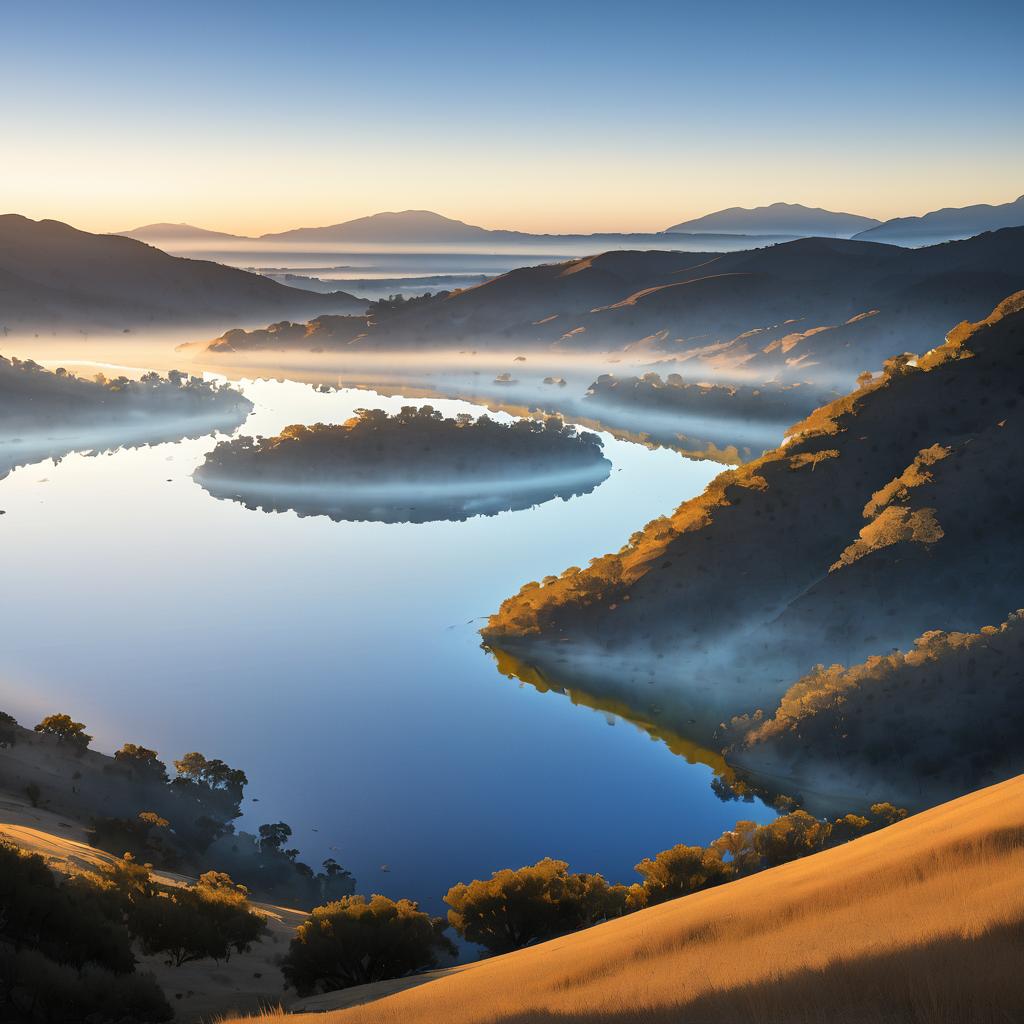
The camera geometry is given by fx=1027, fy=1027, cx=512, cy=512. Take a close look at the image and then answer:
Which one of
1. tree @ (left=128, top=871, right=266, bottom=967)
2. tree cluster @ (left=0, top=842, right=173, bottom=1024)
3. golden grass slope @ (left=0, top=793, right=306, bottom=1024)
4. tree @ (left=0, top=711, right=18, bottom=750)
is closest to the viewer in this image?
tree cluster @ (left=0, top=842, right=173, bottom=1024)

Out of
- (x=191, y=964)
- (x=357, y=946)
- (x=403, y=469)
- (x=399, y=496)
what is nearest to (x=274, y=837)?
(x=357, y=946)

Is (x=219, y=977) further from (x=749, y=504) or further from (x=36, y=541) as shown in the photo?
(x=36, y=541)

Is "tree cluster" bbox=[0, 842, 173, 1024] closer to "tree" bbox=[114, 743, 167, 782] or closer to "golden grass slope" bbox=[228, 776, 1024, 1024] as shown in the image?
"golden grass slope" bbox=[228, 776, 1024, 1024]

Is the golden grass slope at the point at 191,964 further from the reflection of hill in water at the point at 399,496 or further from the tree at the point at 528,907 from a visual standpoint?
the reflection of hill in water at the point at 399,496

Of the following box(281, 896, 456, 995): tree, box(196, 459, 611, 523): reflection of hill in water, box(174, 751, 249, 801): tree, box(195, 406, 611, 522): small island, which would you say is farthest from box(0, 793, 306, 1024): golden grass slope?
box(195, 406, 611, 522): small island

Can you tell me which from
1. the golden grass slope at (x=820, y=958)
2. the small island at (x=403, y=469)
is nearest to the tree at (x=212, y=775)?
the golden grass slope at (x=820, y=958)

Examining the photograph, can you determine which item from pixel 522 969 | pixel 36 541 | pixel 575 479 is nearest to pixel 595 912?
pixel 522 969

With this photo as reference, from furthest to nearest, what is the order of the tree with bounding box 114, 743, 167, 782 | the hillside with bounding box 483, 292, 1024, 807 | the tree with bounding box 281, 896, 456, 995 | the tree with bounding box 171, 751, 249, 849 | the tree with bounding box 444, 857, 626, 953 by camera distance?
the hillside with bounding box 483, 292, 1024, 807 → the tree with bounding box 114, 743, 167, 782 → the tree with bounding box 171, 751, 249, 849 → the tree with bounding box 444, 857, 626, 953 → the tree with bounding box 281, 896, 456, 995

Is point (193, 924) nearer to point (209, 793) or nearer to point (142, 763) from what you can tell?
point (142, 763)
